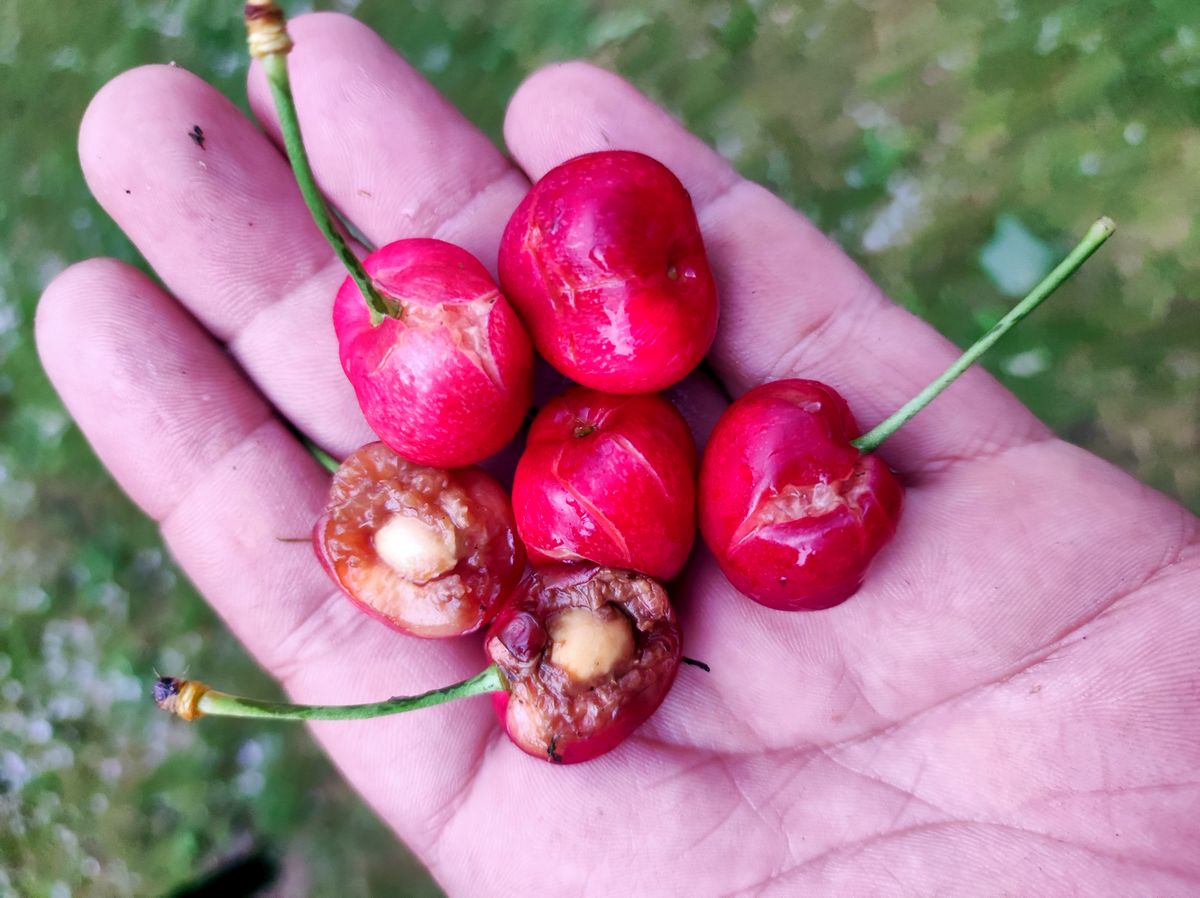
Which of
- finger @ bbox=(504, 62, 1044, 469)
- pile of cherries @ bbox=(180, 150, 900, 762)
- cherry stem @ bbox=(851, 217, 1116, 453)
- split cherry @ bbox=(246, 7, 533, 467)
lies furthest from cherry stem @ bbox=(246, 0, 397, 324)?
cherry stem @ bbox=(851, 217, 1116, 453)

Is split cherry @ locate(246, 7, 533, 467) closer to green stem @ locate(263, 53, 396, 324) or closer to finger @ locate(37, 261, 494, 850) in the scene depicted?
green stem @ locate(263, 53, 396, 324)

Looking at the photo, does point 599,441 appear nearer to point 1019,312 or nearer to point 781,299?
point 781,299

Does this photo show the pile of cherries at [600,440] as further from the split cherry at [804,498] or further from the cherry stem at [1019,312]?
the cherry stem at [1019,312]

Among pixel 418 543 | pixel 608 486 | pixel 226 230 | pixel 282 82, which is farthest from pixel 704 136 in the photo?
pixel 282 82

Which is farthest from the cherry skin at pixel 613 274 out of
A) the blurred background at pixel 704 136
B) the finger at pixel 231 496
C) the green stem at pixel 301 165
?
the blurred background at pixel 704 136

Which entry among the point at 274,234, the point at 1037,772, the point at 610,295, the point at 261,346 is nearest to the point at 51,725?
the point at 261,346

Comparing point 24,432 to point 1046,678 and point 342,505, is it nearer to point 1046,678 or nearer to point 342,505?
point 342,505
